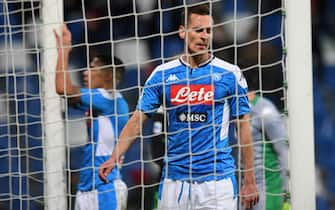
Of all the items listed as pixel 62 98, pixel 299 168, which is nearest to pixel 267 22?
pixel 299 168

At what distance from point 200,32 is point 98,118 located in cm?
56

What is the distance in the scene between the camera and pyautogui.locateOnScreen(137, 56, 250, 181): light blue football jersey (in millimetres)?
2617

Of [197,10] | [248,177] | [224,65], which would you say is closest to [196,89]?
[224,65]

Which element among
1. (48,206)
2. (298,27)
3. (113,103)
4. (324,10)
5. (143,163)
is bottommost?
(48,206)

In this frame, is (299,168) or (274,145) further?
(274,145)

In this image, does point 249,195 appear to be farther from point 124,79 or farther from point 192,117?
point 124,79

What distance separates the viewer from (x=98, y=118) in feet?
→ 9.02

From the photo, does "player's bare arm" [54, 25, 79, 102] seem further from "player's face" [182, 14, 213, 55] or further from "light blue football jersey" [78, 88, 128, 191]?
"player's face" [182, 14, 213, 55]

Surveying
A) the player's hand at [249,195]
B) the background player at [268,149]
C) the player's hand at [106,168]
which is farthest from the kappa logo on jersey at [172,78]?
the player's hand at [249,195]

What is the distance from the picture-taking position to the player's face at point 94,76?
8.96 feet

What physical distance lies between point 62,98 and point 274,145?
0.88 meters

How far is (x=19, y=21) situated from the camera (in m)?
2.75

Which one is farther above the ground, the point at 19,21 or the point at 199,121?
the point at 19,21

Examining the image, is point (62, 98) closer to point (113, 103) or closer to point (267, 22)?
point (113, 103)
